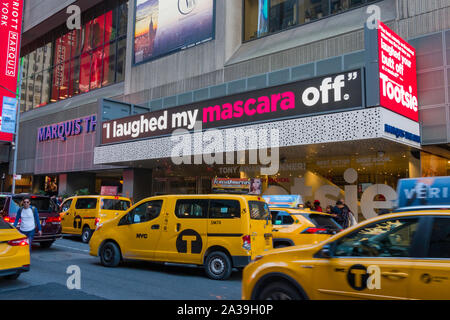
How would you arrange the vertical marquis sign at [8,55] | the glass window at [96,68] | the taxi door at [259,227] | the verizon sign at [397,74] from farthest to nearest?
the glass window at [96,68]
the vertical marquis sign at [8,55]
the verizon sign at [397,74]
the taxi door at [259,227]

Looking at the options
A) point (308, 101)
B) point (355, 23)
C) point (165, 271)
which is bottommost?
point (165, 271)

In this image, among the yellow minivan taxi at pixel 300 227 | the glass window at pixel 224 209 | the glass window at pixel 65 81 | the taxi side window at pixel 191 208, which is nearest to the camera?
the glass window at pixel 224 209

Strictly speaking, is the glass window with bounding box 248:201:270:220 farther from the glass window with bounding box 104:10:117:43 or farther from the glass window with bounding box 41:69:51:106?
the glass window with bounding box 41:69:51:106

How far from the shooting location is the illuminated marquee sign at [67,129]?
92.8 feet

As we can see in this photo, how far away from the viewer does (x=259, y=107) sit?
1562 cm

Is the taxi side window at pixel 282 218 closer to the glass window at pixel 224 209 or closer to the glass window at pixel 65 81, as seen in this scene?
the glass window at pixel 224 209

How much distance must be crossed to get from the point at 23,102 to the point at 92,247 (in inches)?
1339

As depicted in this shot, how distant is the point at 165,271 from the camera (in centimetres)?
964

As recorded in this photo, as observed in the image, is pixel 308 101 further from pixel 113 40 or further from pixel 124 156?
pixel 113 40

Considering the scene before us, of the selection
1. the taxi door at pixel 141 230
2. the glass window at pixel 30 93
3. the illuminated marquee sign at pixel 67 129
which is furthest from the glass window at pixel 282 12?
the glass window at pixel 30 93

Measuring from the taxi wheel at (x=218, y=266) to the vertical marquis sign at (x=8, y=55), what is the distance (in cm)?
2695

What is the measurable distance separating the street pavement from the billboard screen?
15.4 metres
